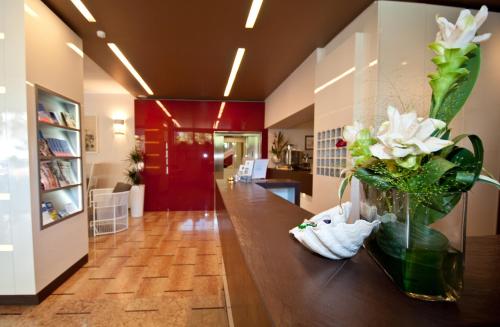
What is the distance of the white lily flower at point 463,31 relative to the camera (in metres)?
0.59

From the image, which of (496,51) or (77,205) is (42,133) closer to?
(77,205)

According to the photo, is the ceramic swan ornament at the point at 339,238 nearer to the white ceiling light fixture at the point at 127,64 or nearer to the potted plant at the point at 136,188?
the white ceiling light fixture at the point at 127,64

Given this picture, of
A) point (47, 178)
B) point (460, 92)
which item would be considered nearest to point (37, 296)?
point (47, 178)

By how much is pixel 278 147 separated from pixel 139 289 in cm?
454

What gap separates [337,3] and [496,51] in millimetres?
1838

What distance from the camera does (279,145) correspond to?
6.39 m

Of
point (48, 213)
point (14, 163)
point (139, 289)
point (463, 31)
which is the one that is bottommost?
point (139, 289)

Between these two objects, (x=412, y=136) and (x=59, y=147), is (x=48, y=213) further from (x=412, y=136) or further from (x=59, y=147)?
→ (x=412, y=136)

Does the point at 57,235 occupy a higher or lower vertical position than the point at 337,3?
lower

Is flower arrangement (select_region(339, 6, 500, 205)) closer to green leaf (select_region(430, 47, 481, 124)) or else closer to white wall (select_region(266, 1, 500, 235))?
green leaf (select_region(430, 47, 481, 124))

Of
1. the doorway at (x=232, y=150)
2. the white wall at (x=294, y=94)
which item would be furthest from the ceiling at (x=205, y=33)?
the doorway at (x=232, y=150)

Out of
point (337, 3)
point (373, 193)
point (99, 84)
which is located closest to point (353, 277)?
point (373, 193)

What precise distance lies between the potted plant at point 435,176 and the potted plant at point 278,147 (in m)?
5.60

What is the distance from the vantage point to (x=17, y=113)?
226 centimetres
